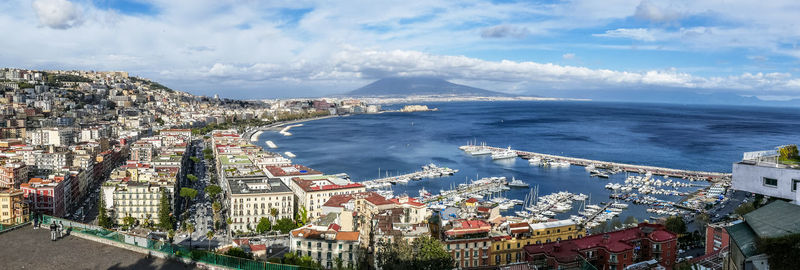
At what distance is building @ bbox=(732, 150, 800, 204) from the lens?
5.87m

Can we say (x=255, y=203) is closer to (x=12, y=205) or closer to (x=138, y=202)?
(x=138, y=202)

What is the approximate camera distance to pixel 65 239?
7.50 m

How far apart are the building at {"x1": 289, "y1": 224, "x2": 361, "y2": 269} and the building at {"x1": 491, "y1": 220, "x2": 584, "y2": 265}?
3.25m

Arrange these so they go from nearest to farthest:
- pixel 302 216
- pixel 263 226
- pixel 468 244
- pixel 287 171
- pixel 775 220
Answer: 1. pixel 775 220
2. pixel 468 244
3. pixel 263 226
4. pixel 302 216
5. pixel 287 171

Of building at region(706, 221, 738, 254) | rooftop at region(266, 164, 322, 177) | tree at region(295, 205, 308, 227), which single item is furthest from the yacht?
building at region(706, 221, 738, 254)

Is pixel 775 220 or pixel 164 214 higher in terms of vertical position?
pixel 775 220

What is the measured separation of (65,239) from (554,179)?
29762 mm

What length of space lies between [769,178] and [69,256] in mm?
8445

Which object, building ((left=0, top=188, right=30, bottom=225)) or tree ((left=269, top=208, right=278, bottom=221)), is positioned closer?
building ((left=0, top=188, right=30, bottom=225))

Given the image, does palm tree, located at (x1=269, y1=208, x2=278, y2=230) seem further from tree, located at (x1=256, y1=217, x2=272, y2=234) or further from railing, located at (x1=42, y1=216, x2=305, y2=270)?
railing, located at (x1=42, y1=216, x2=305, y2=270)

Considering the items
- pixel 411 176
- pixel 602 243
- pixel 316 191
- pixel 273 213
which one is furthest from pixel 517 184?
pixel 602 243

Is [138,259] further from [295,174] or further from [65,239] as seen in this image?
[295,174]

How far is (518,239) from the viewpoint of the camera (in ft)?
42.5

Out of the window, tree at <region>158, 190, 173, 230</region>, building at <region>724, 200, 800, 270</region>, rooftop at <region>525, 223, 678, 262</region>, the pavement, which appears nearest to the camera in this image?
building at <region>724, 200, 800, 270</region>
